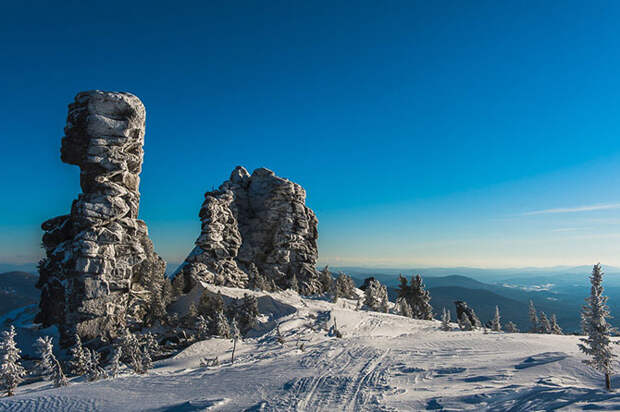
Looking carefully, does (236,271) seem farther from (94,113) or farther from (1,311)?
(1,311)

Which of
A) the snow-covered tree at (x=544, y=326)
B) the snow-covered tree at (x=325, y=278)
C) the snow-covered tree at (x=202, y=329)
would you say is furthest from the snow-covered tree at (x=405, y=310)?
the snow-covered tree at (x=202, y=329)

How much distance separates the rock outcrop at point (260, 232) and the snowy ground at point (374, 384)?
44212mm

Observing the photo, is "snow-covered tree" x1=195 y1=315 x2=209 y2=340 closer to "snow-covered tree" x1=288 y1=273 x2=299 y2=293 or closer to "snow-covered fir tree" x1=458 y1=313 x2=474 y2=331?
"snow-covered tree" x1=288 y1=273 x2=299 y2=293

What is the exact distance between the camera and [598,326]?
65.5 feet

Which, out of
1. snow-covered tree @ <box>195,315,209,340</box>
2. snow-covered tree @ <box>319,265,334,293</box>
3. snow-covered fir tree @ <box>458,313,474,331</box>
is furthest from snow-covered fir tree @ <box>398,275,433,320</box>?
snow-covered tree @ <box>195,315,209,340</box>

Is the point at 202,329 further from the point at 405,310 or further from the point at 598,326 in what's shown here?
the point at 598,326

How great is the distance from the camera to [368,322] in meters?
54.4

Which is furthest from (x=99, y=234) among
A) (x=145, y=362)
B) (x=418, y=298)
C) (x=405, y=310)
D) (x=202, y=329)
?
(x=418, y=298)

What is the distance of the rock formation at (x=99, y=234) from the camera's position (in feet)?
159

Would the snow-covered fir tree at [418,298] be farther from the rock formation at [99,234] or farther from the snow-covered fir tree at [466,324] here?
the rock formation at [99,234]

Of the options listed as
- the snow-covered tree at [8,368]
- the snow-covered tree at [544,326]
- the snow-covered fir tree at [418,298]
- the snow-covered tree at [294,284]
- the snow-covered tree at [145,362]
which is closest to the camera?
the snow-covered tree at [8,368]

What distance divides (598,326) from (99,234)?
60810mm

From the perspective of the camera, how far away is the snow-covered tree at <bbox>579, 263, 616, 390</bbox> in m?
19.2

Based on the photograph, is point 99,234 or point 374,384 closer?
point 374,384
